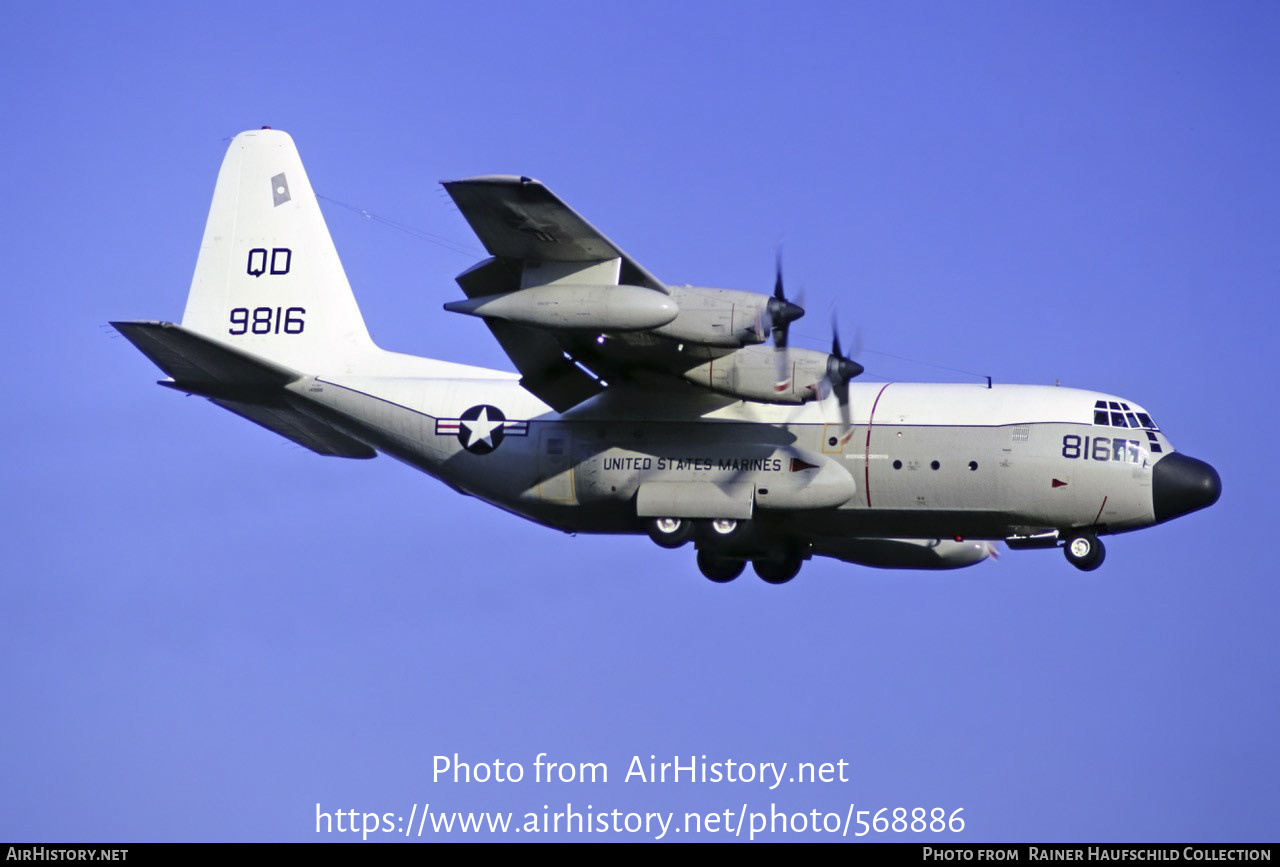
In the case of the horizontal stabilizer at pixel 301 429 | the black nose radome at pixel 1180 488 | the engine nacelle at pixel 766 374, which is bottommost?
the black nose radome at pixel 1180 488

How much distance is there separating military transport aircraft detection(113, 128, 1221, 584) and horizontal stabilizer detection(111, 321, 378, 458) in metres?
0.03

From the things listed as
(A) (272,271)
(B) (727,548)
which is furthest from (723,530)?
(A) (272,271)

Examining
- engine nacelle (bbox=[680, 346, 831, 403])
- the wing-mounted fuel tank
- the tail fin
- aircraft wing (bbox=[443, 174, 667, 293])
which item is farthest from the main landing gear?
the tail fin

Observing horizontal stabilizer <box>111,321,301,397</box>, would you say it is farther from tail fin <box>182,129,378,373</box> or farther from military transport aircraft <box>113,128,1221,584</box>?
tail fin <box>182,129,378,373</box>

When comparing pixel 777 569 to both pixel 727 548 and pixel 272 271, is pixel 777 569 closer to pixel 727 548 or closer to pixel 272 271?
pixel 727 548

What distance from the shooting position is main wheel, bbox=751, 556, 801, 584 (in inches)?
1080

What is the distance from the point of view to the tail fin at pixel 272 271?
28.0 meters

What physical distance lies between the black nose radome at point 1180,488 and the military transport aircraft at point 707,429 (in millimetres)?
26

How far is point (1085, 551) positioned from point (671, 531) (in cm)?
539

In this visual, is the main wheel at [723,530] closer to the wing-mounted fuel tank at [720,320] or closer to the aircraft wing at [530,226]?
the wing-mounted fuel tank at [720,320]

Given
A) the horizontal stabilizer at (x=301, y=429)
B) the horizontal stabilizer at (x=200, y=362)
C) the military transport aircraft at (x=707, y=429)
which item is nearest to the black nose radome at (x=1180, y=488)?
the military transport aircraft at (x=707, y=429)

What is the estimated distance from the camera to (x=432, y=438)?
2678 centimetres
